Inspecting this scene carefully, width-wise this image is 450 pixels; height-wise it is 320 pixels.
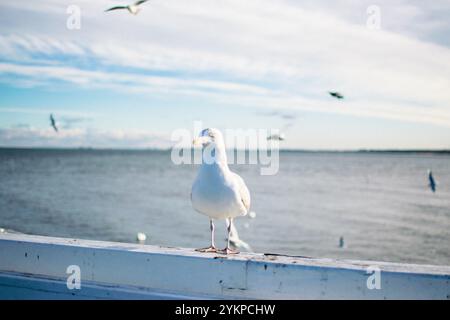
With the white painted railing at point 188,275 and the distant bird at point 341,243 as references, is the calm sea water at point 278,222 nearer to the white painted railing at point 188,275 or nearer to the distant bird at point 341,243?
the distant bird at point 341,243

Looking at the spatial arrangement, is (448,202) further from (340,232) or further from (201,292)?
(201,292)

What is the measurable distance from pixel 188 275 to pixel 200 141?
1.29m

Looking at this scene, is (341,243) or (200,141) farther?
(341,243)

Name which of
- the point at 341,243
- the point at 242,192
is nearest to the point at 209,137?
the point at 242,192

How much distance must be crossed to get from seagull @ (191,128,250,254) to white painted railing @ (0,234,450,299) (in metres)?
0.89

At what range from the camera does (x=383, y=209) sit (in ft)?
78.8

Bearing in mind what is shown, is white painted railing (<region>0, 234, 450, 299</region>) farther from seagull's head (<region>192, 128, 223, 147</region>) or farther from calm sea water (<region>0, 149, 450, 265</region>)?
calm sea water (<region>0, 149, 450, 265</region>)

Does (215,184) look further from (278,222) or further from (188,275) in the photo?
(278,222)

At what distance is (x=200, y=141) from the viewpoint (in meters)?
3.78

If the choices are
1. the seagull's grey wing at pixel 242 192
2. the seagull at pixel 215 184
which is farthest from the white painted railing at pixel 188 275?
the seagull's grey wing at pixel 242 192

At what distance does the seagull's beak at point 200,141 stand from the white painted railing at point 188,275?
1026mm

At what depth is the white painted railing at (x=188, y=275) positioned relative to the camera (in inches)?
100

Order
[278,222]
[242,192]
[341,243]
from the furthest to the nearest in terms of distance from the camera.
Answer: [278,222] < [341,243] < [242,192]
